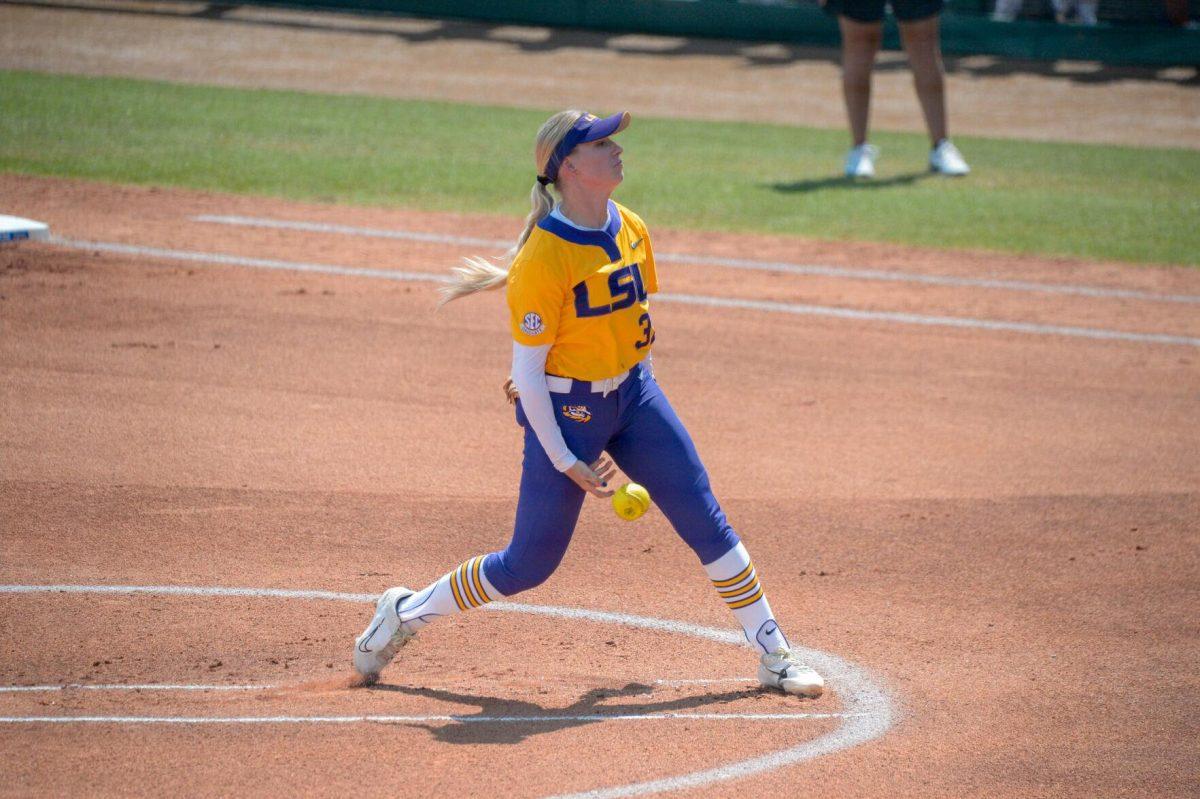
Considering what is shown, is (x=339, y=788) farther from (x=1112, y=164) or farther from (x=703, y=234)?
(x=1112, y=164)

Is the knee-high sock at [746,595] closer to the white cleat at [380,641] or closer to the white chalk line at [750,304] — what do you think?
the white cleat at [380,641]

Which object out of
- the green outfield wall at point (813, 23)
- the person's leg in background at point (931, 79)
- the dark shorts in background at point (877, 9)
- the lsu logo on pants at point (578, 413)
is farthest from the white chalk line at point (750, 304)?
the green outfield wall at point (813, 23)

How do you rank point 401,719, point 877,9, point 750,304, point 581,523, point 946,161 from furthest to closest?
point 946,161, point 877,9, point 750,304, point 581,523, point 401,719

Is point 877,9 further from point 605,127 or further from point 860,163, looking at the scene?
point 605,127

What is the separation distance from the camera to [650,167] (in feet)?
55.6

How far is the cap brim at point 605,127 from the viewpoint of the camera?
16.4 ft

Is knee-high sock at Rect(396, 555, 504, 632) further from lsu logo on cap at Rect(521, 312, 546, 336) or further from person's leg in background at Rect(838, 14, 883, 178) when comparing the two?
person's leg in background at Rect(838, 14, 883, 178)

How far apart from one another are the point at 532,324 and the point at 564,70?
62.9 feet

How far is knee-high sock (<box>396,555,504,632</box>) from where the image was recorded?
5.26 metres

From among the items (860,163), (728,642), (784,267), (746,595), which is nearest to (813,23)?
(860,163)

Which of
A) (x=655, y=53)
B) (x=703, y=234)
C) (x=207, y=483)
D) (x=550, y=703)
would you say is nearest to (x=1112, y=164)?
(x=703, y=234)

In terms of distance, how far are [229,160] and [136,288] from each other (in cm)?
527

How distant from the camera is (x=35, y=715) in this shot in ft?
16.3

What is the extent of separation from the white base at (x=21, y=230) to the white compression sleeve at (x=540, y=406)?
861 centimetres
